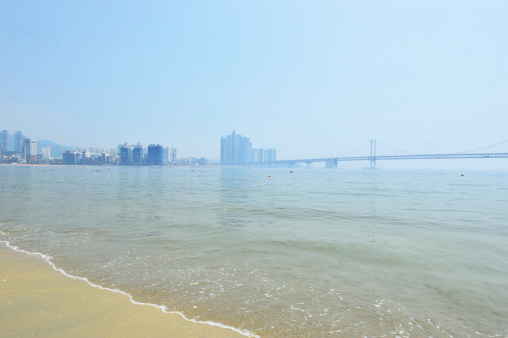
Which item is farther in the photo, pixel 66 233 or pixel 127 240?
pixel 66 233

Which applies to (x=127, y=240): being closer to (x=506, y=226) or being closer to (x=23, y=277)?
(x=23, y=277)

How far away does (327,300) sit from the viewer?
4.59 metres

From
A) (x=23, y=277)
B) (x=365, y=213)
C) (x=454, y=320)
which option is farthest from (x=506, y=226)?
(x=23, y=277)

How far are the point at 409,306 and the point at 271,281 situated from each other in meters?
2.24

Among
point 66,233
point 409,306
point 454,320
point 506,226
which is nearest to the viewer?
point 454,320

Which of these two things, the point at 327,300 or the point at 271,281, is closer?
the point at 327,300

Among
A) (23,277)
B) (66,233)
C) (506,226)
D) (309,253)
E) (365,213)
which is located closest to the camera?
(23,277)

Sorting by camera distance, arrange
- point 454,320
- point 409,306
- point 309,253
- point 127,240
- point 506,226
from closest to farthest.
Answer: point 454,320, point 409,306, point 309,253, point 127,240, point 506,226

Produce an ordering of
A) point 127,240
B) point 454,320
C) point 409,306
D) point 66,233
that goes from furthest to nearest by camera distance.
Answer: point 66,233 → point 127,240 → point 409,306 → point 454,320

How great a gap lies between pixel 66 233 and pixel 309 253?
749 centimetres

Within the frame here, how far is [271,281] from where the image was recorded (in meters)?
5.37

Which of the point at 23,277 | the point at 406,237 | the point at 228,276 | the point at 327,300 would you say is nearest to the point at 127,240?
the point at 23,277

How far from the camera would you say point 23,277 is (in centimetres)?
534

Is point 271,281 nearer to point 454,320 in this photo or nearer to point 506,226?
point 454,320
